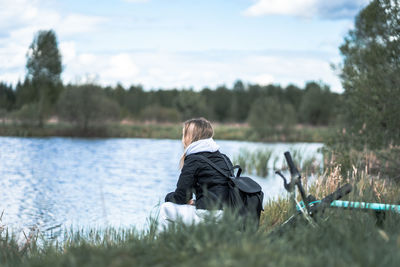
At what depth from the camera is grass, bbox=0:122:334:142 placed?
122 feet

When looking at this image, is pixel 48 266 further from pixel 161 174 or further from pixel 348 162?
pixel 161 174

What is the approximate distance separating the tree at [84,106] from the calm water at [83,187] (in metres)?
13.9

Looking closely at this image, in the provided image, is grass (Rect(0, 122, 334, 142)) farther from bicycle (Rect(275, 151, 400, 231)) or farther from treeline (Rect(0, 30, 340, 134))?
bicycle (Rect(275, 151, 400, 231))

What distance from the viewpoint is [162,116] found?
1868 inches

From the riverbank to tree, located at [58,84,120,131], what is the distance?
2.30 ft

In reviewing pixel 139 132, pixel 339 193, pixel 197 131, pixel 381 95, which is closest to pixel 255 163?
pixel 381 95

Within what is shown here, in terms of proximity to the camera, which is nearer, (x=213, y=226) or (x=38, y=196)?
(x=213, y=226)

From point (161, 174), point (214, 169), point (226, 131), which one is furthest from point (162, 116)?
point (214, 169)

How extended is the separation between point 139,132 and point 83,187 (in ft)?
89.2

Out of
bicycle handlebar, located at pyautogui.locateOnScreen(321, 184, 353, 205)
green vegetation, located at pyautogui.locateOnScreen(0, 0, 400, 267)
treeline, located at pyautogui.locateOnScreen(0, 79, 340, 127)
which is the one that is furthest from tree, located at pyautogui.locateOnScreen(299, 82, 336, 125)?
bicycle handlebar, located at pyautogui.locateOnScreen(321, 184, 353, 205)

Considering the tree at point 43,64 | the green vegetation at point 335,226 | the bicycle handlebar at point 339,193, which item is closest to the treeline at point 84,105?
the tree at point 43,64

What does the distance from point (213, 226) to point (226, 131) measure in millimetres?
38377

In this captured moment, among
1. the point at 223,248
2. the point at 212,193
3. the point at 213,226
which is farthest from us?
the point at 212,193

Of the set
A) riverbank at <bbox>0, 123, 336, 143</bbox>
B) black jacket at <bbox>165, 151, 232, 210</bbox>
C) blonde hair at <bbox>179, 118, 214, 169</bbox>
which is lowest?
riverbank at <bbox>0, 123, 336, 143</bbox>
